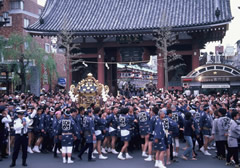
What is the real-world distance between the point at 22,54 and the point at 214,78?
15154 millimetres

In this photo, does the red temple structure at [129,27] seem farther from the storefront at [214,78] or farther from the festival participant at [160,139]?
the festival participant at [160,139]

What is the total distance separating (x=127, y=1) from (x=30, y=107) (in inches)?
721

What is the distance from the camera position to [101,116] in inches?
413

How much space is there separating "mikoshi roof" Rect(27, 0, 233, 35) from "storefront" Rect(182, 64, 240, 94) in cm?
338

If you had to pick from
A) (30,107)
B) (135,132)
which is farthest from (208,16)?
(30,107)

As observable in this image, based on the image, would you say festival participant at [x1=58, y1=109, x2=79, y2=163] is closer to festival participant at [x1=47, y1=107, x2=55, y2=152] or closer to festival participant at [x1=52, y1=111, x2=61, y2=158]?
festival participant at [x1=52, y1=111, x2=61, y2=158]

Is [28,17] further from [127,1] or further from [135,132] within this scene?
[135,132]

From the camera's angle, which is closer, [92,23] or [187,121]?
[187,121]

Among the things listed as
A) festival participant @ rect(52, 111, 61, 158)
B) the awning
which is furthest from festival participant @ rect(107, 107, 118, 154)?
the awning

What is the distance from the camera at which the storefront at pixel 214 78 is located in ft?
69.2

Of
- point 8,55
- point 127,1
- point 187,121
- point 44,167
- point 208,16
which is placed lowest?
point 44,167

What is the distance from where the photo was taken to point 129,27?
73.6ft

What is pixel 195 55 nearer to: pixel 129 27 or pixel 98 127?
pixel 129 27

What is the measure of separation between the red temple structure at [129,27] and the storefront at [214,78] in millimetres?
1165
